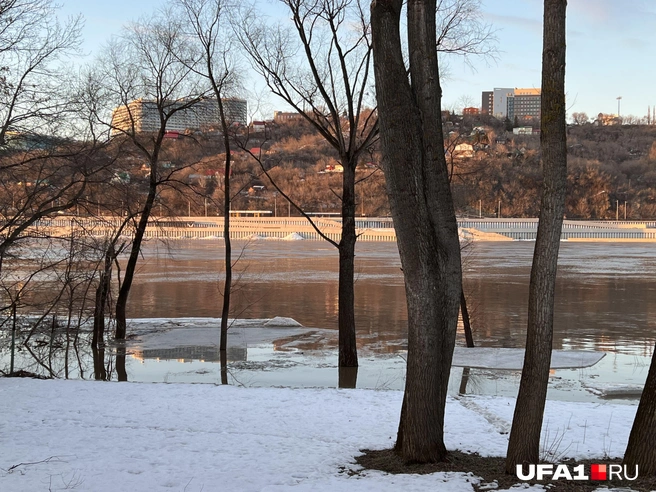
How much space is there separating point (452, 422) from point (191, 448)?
328cm

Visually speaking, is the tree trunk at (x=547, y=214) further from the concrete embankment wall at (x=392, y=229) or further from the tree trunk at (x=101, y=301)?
the concrete embankment wall at (x=392, y=229)

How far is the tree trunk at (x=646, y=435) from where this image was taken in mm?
6109

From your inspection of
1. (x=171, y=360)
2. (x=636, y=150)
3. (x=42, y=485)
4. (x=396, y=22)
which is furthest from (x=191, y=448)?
(x=636, y=150)

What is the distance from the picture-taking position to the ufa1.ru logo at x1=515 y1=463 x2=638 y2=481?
6250 millimetres

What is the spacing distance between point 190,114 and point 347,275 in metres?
8.62

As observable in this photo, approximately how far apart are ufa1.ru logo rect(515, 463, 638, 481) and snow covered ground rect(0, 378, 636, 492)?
523mm

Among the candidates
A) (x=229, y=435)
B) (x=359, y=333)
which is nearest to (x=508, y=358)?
(x=359, y=333)

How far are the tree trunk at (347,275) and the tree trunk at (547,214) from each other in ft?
29.6

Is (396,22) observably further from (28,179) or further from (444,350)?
(28,179)

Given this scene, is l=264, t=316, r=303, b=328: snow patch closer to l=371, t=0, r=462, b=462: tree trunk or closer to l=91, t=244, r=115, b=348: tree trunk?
l=91, t=244, r=115, b=348: tree trunk

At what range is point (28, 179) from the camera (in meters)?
16.0

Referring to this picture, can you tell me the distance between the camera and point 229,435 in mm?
8555

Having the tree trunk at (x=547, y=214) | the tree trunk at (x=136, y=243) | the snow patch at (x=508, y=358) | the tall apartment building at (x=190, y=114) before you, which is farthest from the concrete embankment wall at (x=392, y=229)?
the tree trunk at (x=547, y=214)

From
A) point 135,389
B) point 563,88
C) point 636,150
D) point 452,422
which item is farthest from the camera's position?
point 636,150
